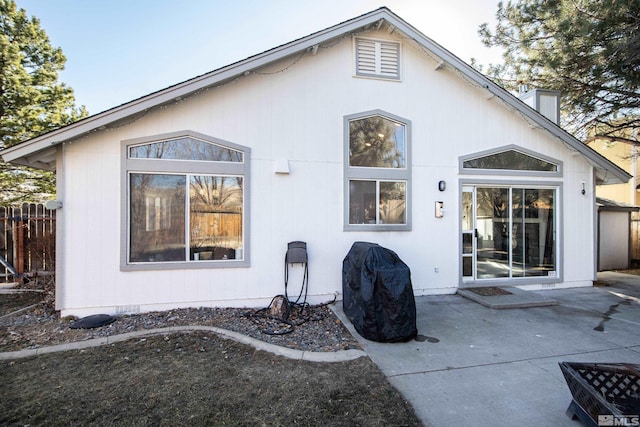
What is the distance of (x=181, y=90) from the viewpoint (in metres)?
5.46

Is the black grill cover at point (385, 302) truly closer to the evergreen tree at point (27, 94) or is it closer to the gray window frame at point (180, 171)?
the gray window frame at point (180, 171)

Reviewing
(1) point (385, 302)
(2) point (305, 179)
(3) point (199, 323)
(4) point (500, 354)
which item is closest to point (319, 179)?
(2) point (305, 179)

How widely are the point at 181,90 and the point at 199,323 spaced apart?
4012 millimetres

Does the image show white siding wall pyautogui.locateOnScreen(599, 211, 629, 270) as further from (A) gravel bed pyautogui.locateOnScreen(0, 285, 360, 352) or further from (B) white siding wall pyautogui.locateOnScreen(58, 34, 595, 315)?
(A) gravel bed pyautogui.locateOnScreen(0, 285, 360, 352)

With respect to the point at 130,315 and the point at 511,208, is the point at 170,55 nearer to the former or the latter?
the point at 130,315

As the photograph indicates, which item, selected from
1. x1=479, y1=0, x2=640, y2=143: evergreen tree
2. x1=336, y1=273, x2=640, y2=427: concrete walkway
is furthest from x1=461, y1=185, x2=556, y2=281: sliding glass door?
x1=479, y1=0, x2=640, y2=143: evergreen tree

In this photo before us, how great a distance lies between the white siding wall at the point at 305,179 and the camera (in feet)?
18.0

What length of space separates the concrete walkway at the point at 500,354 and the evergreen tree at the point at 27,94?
14608 mm

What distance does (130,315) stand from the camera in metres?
5.50

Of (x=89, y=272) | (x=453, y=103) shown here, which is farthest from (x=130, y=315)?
(x=453, y=103)

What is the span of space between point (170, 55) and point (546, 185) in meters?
11.8

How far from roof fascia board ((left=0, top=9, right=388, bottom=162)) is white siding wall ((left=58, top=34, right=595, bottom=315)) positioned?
0.34 metres

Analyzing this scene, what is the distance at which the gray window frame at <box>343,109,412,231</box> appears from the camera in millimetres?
6516

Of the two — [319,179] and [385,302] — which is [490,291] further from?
[319,179]
